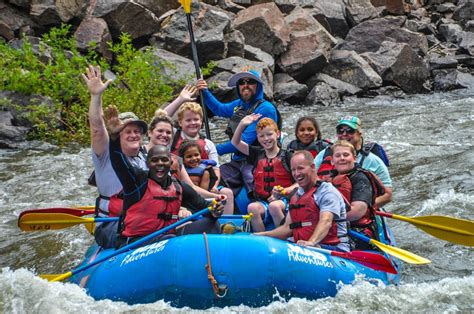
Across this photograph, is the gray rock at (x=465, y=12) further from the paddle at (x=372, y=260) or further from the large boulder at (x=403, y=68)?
the paddle at (x=372, y=260)

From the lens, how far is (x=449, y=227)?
15.2 feet

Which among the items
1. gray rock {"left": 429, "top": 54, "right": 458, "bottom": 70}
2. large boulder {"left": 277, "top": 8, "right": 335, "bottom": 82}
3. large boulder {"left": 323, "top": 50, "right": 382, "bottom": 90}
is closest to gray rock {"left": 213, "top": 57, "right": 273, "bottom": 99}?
large boulder {"left": 277, "top": 8, "right": 335, "bottom": 82}

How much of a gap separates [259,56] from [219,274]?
10.2 meters

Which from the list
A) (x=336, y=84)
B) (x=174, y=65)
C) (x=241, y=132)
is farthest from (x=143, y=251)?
(x=336, y=84)

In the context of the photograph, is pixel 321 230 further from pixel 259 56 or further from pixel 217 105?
pixel 259 56

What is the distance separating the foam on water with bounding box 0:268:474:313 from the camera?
3564 mm

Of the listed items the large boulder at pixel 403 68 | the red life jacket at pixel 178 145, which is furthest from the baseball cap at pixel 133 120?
the large boulder at pixel 403 68

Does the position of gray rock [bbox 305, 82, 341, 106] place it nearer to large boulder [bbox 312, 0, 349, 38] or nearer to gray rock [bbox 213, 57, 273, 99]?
gray rock [bbox 213, 57, 273, 99]

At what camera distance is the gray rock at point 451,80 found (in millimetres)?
14688

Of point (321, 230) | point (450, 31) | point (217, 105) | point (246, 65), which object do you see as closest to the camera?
point (321, 230)

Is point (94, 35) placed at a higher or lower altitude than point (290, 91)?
higher

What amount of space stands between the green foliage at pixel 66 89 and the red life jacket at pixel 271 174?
16.5 ft

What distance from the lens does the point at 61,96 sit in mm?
9898

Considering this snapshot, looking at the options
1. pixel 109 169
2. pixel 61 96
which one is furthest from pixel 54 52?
pixel 109 169
